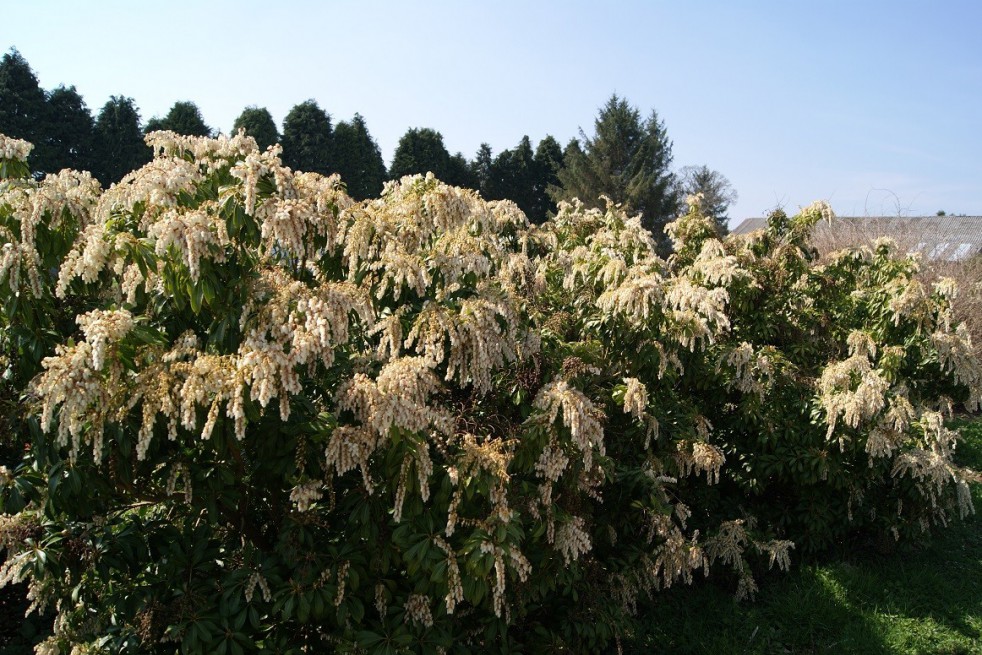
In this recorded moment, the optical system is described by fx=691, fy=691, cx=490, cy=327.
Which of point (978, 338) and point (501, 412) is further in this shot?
point (978, 338)

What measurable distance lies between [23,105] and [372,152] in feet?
41.1

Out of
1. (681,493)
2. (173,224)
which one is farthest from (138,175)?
(681,493)

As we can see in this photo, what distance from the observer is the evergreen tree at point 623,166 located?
3197 centimetres

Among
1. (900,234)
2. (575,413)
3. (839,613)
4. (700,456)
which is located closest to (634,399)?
(575,413)

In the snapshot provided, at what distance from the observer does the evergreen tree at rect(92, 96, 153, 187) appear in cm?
2467

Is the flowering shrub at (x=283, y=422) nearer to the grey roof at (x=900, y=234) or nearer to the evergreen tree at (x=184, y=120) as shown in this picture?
the grey roof at (x=900, y=234)

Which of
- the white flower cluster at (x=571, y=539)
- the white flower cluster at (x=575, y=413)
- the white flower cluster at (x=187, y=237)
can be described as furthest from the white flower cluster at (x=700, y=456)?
the white flower cluster at (x=187, y=237)

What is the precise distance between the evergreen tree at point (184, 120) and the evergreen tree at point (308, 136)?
323cm

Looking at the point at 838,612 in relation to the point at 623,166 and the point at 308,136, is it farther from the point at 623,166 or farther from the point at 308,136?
→ the point at 623,166

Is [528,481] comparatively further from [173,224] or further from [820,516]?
[820,516]

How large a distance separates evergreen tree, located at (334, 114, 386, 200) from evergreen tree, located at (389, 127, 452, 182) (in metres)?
1.48

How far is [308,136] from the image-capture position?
28.0m

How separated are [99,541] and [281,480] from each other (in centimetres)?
76

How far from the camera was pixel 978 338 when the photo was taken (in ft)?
39.0
